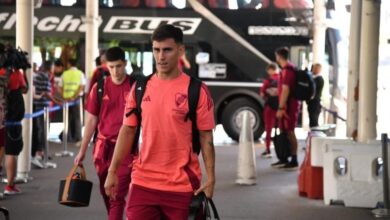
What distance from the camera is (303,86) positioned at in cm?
1377

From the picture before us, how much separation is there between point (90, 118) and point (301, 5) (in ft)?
46.1

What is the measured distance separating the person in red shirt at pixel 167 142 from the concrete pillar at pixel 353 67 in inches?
276

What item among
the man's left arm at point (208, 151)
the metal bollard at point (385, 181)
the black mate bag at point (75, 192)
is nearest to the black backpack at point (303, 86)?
the metal bollard at point (385, 181)

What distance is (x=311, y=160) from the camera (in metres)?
11.0

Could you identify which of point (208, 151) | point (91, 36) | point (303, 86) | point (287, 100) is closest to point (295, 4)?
point (91, 36)

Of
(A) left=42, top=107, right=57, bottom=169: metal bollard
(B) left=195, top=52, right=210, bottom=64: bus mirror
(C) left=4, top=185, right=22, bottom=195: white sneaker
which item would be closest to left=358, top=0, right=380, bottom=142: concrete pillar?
(C) left=4, top=185, right=22, bottom=195: white sneaker

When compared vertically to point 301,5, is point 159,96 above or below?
below

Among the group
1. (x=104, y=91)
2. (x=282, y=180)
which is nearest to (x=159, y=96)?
(x=104, y=91)

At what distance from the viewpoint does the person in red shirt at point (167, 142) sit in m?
4.93

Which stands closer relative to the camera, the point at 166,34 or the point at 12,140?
the point at 166,34

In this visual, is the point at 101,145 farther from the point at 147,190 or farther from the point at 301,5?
the point at 301,5

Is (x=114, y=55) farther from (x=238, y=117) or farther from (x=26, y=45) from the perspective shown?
(x=238, y=117)

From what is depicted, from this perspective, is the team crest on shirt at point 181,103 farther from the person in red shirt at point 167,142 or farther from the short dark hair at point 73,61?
the short dark hair at point 73,61

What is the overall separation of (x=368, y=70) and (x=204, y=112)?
6.11 metres
